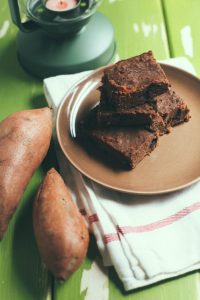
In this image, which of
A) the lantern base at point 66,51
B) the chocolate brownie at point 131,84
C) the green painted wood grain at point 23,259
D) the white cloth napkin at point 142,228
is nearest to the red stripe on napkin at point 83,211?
the white cloth napkin at point 142,228

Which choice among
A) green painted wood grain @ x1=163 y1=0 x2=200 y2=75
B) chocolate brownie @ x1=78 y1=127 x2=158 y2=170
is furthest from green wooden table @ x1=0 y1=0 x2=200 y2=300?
chocolate brownie @ x1=78 y1=127 x2=158 y2=170

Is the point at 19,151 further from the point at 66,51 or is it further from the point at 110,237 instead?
the point at 66,51

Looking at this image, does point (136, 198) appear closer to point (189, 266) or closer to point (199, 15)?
point (189, 266)

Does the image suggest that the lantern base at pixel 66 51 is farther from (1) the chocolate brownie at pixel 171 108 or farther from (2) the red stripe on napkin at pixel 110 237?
(2) the red stripe on napkin at pixel 110 237

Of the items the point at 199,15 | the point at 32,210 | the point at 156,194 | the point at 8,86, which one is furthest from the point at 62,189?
the point at 199,15

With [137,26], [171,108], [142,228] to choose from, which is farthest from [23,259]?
[137,26]

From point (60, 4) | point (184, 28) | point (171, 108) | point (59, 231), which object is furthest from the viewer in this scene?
point (184, 28)

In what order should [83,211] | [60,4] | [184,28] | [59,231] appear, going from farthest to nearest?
[184,28], [60,4], [83,211], [59,231]
